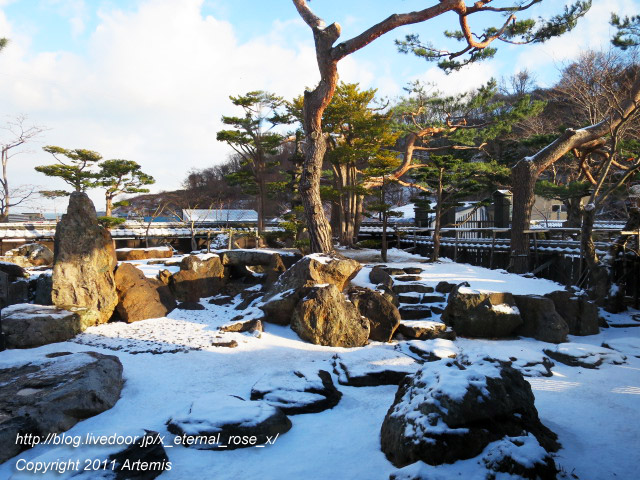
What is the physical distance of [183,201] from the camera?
3312 centimetres

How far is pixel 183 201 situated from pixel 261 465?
106 ft

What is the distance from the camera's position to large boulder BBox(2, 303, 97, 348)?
5.70 meters

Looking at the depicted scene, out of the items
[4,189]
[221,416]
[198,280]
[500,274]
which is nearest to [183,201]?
[4,189]

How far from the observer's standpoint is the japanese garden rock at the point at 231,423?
3.26 meters

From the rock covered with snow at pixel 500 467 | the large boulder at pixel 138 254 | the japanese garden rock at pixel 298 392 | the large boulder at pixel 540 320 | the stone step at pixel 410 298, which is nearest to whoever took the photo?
the rock covered with snow at pixel 500 467

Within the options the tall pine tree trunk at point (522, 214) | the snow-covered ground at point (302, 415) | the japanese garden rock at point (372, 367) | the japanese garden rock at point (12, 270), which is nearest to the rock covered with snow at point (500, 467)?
the snow-covered ground at point (302, 415)

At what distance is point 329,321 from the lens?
245 inches

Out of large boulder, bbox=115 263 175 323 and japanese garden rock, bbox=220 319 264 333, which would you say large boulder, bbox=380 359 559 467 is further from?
large boulder, bbox=115 263 175 323

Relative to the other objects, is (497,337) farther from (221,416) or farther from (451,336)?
(221,416)

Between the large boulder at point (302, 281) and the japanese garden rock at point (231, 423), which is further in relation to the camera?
the large boulder at point (302, 281)

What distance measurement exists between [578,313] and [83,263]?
29.3 feet

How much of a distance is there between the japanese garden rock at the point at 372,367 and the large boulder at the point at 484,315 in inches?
63.5

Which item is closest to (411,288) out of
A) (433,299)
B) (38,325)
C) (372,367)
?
(433,299)

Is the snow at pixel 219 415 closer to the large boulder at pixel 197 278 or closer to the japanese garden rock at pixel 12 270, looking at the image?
the large boulder at pixel 197 278
